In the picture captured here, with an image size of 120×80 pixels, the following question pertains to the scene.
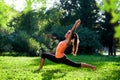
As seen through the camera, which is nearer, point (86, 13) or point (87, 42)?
point (87, 42)

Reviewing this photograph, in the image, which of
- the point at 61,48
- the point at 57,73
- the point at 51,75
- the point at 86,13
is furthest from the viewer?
the point at 86,13

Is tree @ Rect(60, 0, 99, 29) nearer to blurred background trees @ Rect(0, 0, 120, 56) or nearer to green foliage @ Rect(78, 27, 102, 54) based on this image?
blurred background trees @ Rect(0, 0, 120, 56)

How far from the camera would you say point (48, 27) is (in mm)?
69125

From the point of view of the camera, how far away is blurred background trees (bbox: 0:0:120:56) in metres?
41.2

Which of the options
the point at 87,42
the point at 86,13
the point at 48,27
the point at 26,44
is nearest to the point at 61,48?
the point at 26,44

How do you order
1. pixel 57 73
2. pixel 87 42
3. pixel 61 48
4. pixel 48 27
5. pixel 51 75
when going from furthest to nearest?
pixel 48 27 < pixel 87 42 < pixel 57 73 < pixel 61 48 < pixel 51 75

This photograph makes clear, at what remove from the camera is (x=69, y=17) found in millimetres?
77062

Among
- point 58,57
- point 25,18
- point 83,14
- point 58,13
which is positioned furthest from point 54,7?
point 58,57

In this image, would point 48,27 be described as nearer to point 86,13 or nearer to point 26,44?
point 86,13

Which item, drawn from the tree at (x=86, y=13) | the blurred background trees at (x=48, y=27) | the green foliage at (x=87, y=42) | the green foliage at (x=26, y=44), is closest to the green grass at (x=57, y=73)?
the blurred background trees at (x=48, y=27)

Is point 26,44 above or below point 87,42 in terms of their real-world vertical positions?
below

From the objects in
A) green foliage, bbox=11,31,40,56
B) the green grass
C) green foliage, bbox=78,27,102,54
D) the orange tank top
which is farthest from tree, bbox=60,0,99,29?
the orange tank top

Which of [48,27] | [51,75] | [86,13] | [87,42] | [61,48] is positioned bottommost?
[51,75]

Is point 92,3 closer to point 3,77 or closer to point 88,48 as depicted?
point 88,48
